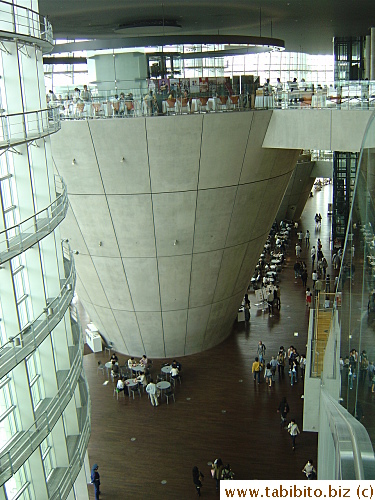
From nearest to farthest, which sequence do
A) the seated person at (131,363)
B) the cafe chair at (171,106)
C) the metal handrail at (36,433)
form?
the metal handrail at (36,433), the cafe chair at (171,106), the seated person at (131,363)

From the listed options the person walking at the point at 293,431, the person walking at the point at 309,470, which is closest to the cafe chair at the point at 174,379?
the person walking at the point at 293,431

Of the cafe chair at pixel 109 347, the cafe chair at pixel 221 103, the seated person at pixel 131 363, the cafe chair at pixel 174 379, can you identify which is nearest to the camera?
the cafe chair at pixel 221 103

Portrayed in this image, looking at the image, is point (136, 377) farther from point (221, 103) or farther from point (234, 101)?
point (234, 101)

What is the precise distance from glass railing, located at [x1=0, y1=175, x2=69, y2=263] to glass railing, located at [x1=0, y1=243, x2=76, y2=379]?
4.25 feet

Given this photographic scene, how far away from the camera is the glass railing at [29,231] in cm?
936

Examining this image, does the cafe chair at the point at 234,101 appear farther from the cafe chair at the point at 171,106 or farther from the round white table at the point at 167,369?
the round white table at the point at 167,369

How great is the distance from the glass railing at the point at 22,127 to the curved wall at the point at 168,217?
915 cm

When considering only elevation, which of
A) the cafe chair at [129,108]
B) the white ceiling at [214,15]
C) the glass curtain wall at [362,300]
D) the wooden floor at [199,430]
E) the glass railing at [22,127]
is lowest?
the wooden floor at [199,430]

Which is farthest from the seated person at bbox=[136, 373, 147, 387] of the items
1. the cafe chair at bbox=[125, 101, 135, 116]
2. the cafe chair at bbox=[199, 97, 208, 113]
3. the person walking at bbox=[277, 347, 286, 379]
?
the cafe chair at bbox=[199, 97, 208, 113]

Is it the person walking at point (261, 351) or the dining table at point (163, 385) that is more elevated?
the person walking at point (261, 351)

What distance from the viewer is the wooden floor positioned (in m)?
18.4

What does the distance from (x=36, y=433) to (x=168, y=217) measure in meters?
14.0

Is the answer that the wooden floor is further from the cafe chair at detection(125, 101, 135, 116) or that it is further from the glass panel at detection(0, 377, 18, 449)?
the cafe chair at detection(125, 101, 135, 116)

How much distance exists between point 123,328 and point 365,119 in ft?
44.5
